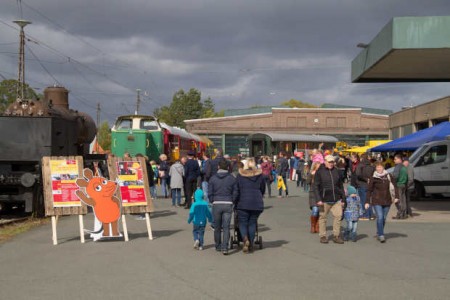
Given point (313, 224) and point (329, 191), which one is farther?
→ point (313, 224)

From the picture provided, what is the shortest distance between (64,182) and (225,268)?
458 cm

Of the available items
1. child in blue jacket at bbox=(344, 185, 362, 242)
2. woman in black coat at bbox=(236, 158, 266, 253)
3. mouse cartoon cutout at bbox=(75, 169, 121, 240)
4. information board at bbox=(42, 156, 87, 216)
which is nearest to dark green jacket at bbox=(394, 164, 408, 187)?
child in blue jacket at bbox=(344, 185, 362, 242)

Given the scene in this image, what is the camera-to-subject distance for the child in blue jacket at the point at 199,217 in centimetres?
1065

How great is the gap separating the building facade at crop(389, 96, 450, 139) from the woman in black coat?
29.3 meters

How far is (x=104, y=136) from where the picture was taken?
8475 cm

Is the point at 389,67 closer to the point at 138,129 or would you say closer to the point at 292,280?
the point at 292,280

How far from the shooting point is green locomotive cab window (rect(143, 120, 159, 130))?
107 ft

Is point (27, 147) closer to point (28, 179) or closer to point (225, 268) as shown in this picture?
point (28, 179)

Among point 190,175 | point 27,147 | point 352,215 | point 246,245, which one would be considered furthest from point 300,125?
point 246,245

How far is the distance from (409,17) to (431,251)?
21.2 ft

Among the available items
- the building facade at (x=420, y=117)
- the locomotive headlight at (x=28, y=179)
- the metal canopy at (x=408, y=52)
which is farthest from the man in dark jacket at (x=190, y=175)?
the building facade at (x=420, y=117)

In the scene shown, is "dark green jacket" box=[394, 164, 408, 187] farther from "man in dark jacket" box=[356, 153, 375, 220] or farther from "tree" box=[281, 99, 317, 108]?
"tree" box=[281, 99, 317, 108]

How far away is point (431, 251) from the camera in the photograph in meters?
10.7

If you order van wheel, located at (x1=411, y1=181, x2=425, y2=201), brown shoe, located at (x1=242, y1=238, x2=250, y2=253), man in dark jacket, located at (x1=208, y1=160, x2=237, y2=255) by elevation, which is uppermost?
man in dark jacket, located at (x1=208, y1=160, x2=237, y2=255)
